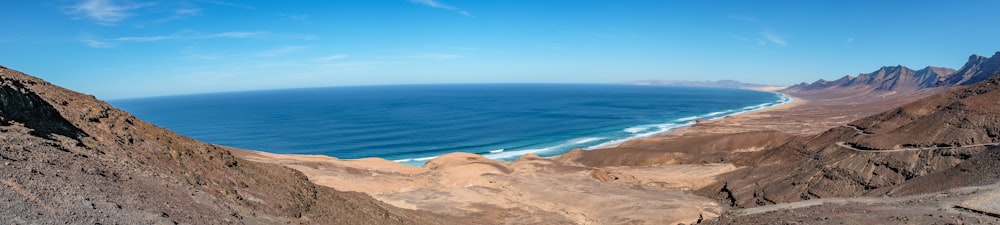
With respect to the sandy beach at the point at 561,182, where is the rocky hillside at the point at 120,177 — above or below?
above

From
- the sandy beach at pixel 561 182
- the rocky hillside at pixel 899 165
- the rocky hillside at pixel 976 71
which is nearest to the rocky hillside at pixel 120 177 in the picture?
the sandy beach at pixel 561 182

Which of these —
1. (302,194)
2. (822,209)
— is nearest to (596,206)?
(822,209)

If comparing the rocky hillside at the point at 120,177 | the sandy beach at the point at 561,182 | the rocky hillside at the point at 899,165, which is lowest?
the sandy beach at the point at 561,182

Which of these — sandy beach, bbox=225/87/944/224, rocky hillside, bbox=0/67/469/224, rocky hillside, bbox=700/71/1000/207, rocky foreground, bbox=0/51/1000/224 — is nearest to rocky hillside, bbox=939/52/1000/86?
sandy beach, bbox=225/87/944/224

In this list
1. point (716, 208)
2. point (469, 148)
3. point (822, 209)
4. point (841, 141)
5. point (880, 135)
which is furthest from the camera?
point (469, 148)

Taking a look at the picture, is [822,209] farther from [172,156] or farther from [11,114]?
[11,114]

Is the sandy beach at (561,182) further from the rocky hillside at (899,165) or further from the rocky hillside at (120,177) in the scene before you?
the rocky hillside at (120,177)

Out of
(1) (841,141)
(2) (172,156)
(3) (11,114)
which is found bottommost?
(1) (841,141)
